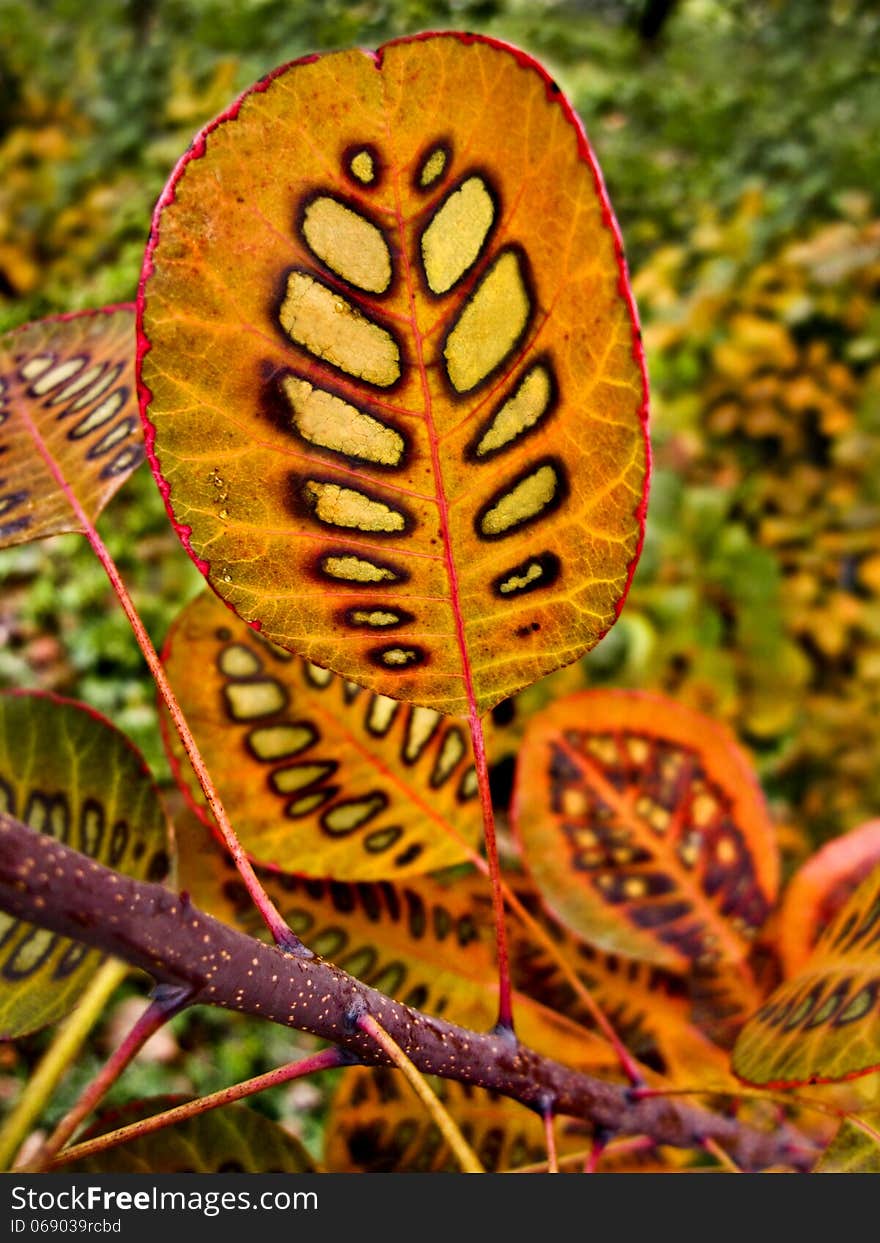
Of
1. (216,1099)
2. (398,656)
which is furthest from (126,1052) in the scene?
(398,656)

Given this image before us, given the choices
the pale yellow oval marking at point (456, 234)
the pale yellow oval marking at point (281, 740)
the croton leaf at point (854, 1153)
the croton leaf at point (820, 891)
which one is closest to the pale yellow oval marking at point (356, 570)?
the pale yellow oval marking at point (456, 234)

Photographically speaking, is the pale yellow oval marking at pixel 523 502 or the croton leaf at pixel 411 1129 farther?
the croton leaf at pixel 411 1129

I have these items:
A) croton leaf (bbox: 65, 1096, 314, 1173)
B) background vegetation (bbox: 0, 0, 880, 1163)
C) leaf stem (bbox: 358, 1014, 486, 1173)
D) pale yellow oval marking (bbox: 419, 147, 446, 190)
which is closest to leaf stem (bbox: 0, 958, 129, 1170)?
croton leaf (bbox: 65, 1096, 314, 1173)

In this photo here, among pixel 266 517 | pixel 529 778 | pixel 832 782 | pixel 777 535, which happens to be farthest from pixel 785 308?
pixel 266 517

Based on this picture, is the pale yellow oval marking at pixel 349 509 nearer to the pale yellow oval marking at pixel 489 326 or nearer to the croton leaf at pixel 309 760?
the pale yellow oval marking at pixel 489 326

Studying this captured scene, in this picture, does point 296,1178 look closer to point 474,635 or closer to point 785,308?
point 474,635

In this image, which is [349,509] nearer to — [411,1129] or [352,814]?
[352,814]
